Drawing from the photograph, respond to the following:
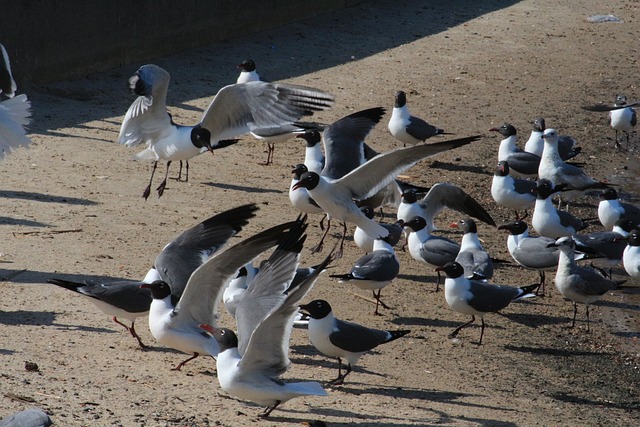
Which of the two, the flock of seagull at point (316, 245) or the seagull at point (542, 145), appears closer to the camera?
the flock of seagull at point (316, 245)

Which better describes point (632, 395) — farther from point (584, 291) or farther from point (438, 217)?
point (438, 217)

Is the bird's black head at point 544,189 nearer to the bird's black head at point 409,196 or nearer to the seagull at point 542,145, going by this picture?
the bird's black head at point 409,196

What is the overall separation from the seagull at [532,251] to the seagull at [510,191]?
117 cm

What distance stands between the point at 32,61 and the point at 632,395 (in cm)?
905

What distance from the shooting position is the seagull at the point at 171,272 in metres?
7.59

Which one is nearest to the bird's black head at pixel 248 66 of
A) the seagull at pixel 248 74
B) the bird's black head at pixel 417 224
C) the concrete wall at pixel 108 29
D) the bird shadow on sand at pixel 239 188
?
the seagull at pixel 248 74

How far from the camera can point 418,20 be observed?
19.0 metres

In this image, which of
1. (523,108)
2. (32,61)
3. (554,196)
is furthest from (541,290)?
(32,61)

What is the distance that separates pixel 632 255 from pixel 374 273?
285cm

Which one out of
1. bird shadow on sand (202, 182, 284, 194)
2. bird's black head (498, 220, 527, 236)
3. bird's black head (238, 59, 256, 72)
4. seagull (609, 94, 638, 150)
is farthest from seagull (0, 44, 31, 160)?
seagull (609, 94, 638, 150)

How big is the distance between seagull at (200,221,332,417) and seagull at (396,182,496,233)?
3.60 meters

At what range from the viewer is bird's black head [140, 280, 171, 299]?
732 cm

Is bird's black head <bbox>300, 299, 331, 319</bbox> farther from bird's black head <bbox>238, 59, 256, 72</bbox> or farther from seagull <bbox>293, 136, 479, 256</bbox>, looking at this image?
bird's black head <bbox>238, 59, 256, 72</bbox>

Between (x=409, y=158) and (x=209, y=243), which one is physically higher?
(x=409, y=158)
